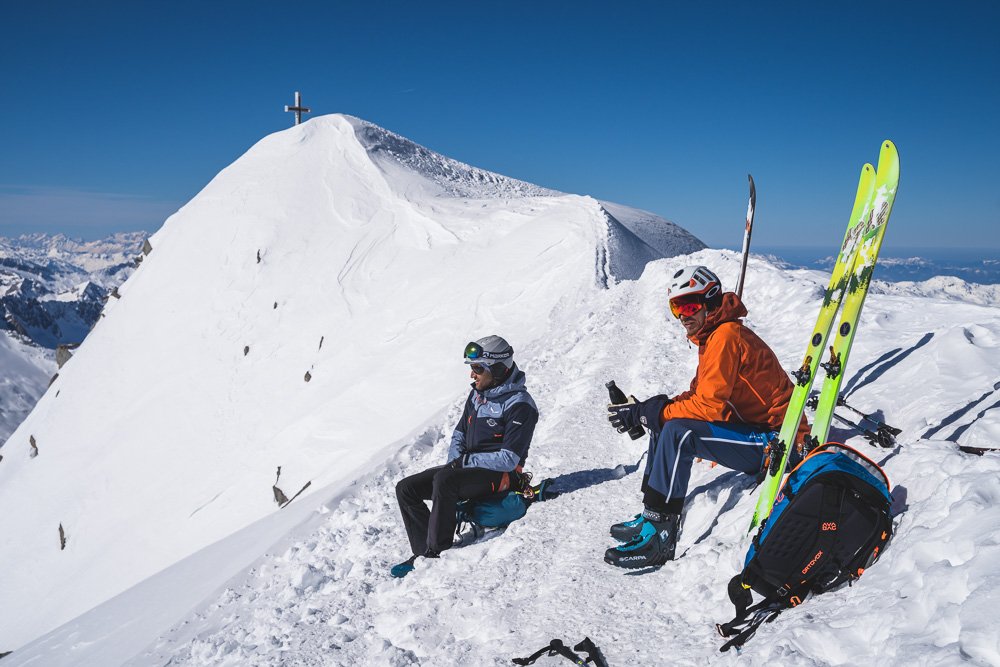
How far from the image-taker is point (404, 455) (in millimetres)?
8969

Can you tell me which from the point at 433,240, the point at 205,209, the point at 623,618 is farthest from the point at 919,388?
the point at 205,209

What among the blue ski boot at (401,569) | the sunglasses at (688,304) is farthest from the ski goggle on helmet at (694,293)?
the blue ski boot at (401,569)

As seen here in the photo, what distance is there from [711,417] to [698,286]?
1.07m

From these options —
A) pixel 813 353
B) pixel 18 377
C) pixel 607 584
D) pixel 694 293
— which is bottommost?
pixel 18 377

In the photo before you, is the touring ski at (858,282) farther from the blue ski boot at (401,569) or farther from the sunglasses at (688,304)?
the blue ski boot at (401,569)

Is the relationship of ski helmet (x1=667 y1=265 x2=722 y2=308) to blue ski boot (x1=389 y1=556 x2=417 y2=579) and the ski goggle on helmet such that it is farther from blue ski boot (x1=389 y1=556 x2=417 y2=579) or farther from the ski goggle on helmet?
blue ski boot (x1=389 y1=556 x2=417 y2=579)

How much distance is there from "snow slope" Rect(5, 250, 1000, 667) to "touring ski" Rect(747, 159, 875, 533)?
0.44 metres

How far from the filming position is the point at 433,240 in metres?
26.0

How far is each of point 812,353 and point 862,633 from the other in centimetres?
239

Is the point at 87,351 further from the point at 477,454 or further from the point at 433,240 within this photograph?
the point at 477,454

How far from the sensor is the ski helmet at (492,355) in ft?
19.4

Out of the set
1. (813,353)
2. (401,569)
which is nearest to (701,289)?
(813,353)

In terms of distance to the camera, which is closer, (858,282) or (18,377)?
(858,282)

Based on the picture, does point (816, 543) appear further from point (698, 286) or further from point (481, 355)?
point (481, 355)
